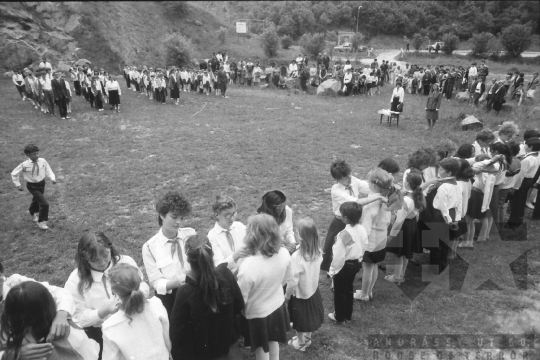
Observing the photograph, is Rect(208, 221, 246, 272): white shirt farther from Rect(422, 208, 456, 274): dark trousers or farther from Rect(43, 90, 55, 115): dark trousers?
Rect(43, 90, 55, 115): dark trousers

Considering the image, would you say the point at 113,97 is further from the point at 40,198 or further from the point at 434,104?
the point at 434,104

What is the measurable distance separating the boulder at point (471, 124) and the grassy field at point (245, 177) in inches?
19.2

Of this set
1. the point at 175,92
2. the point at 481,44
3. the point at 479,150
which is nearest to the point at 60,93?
the point at 175,92

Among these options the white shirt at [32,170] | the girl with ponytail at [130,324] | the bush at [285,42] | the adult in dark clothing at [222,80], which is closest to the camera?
the girl with ponytail at [130,324]

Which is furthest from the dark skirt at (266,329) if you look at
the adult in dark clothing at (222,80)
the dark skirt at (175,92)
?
the adult in dark clothing at (222,80)

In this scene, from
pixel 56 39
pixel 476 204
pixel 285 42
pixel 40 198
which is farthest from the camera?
pixel 285 42

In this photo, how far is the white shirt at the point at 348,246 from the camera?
3.79 metres

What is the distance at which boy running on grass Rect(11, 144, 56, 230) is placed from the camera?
6.01m

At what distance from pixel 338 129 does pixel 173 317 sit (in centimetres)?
1108

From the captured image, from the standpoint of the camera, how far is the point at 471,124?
40.0ft

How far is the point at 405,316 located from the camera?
14.3 ft

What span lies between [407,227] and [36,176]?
604 cm

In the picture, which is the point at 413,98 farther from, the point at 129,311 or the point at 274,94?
the point at 129,311

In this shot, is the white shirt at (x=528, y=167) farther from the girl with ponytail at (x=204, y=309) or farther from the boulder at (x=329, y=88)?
the boulder at (x=329, y=88)
